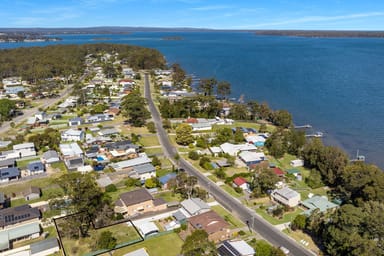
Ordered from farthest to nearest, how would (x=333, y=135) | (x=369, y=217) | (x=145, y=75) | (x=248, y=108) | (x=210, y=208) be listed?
(x=145, y=75) → (x=248, y=108) → (x=333, y=135) → (x=210, y=208) → (x=369, y=217)

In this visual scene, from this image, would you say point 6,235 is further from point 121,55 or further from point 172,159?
point 121,55

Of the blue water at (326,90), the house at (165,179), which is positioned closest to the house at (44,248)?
the house at (165,179)

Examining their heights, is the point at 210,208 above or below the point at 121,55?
below

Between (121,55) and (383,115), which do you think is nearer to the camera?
(383,115)

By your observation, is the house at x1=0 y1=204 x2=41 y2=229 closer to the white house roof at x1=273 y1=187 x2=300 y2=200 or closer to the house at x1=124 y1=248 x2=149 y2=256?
the house at x1=124 y1=248 x2=149 y2=256

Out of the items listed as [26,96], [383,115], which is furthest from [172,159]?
[26,96]

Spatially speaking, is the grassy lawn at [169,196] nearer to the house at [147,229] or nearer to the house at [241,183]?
the house at [147,229]
